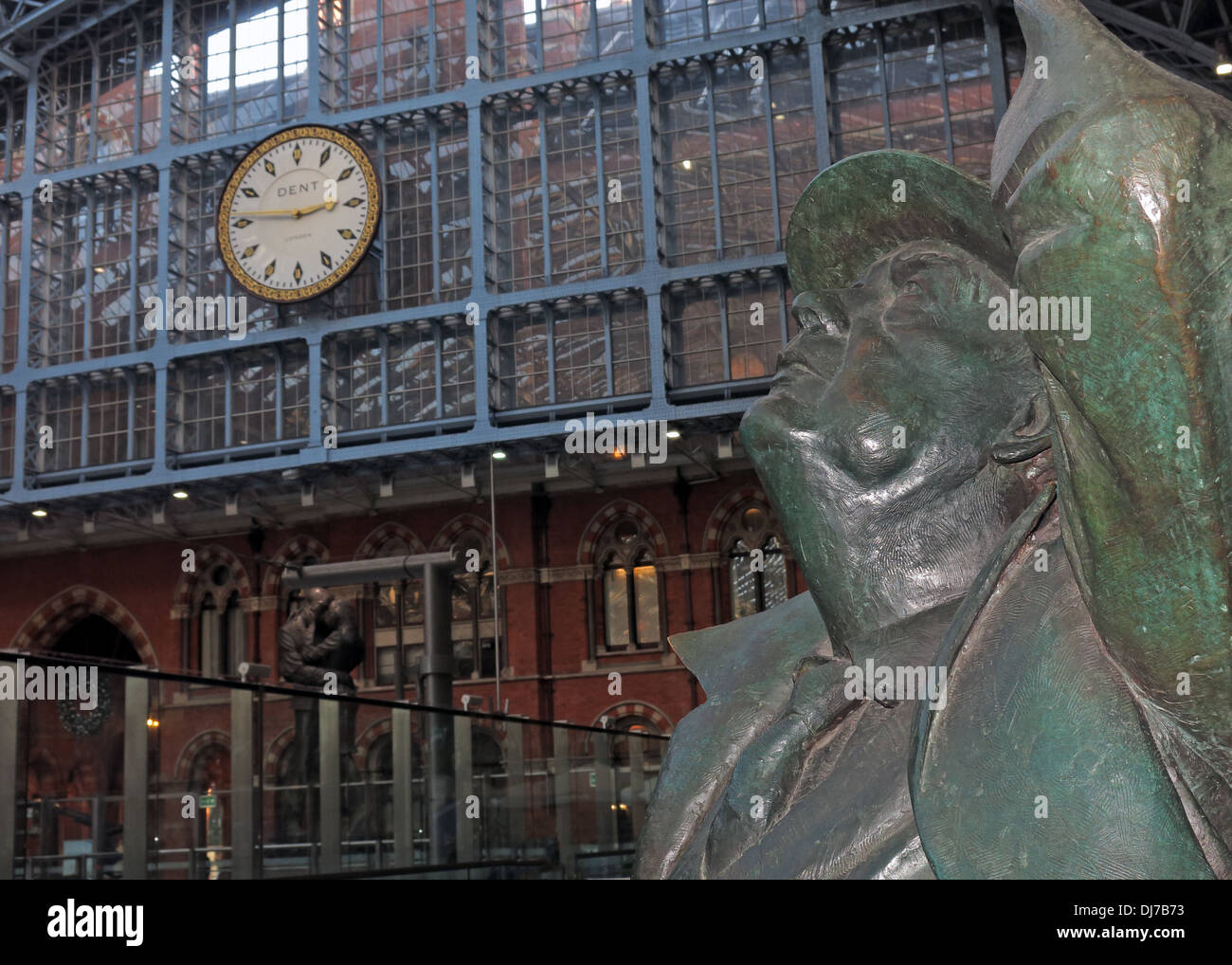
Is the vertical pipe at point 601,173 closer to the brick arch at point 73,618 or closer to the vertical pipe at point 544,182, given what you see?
the vertical pipe at point 544,182

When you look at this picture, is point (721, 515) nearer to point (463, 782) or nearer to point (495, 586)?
point (495, 586)

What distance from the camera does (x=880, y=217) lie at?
5.55 ft

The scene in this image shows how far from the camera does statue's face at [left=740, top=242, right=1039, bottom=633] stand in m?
1.57

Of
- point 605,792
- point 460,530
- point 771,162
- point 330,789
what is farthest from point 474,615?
point 330,789

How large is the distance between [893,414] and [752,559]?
2157cm

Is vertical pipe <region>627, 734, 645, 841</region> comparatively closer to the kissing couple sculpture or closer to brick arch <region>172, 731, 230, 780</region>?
brick arch <region>172, 731, 230, 780</region>

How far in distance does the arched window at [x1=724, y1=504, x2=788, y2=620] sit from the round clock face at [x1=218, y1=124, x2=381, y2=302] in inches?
282

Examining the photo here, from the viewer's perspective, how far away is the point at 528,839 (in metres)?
9.04

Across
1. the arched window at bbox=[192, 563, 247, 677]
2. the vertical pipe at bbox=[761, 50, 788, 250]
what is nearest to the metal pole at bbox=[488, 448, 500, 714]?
the arched window at bbox=[192, 563, 247, 677]

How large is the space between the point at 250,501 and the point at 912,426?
23335 mm

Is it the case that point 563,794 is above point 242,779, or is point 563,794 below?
below

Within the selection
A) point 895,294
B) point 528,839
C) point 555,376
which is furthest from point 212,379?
point 895,294
